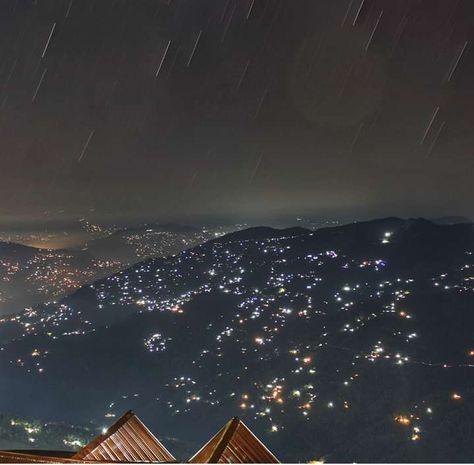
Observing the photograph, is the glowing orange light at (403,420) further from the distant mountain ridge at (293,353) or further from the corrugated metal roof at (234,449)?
the corrugated metal roof at (234,449)

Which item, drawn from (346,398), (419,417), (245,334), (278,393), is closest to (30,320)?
(245,334)

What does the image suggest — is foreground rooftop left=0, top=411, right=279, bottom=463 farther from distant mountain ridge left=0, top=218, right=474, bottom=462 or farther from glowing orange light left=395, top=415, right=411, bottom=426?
glowing orange light left=395, top=415, right=411, bottom=426

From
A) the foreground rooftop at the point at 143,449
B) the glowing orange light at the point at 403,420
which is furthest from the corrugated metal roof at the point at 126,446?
the glowing orange light at the point at 403,420

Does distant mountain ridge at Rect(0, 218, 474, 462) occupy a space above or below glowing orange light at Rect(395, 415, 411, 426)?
above

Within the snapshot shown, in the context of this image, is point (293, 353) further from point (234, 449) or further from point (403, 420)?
point (234, 449)

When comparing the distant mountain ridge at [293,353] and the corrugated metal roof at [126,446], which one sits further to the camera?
the distant mountain ridge at [293,353]

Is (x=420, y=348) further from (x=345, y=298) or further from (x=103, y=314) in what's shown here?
(x=103, y=314)

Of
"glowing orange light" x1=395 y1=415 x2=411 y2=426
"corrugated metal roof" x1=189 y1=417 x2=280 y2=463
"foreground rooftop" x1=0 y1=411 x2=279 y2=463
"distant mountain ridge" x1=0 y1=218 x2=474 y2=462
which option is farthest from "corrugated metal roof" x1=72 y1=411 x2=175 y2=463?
"glowing orange light" x1=395 y1=415 x2=411 y2=426
